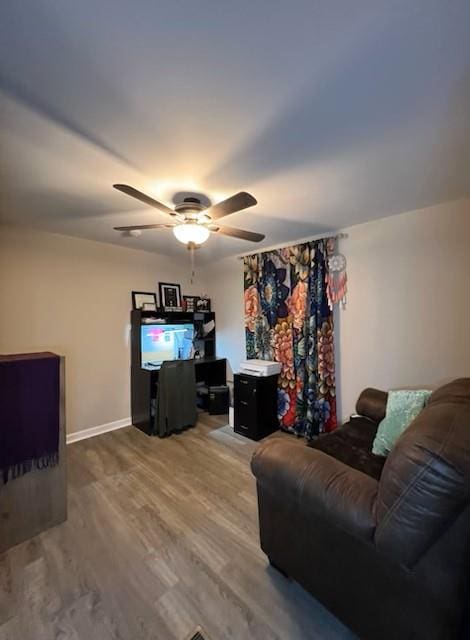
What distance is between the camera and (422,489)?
865mm

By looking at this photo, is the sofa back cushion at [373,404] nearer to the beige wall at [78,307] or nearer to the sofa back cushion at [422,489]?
the sofa back cushion at [422,489]

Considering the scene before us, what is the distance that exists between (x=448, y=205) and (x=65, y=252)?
12.4 feet

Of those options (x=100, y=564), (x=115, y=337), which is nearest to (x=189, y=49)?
(x=100, y=564)

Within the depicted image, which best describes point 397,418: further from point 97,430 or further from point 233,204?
point 97,430

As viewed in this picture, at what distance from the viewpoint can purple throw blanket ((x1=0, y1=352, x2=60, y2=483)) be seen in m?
1.65

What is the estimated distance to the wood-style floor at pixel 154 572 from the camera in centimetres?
123

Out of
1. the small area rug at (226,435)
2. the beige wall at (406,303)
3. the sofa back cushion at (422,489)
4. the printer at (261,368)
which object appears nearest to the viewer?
the sofa back cushion at (422,489)

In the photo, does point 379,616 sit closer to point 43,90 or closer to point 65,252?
point 43,90

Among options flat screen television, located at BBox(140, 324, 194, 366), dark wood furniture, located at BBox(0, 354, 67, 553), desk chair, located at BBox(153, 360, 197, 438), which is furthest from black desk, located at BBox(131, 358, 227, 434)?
dark wood furniture, located at BBox(0, 354, 67, 553)

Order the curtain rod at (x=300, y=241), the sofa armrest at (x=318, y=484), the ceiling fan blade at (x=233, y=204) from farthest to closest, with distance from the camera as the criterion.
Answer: the curtain rod at (x=300, y=241) < the ceiling fan blade at (x=233, y=204) < the sofa armrest at (x=318, y=484)

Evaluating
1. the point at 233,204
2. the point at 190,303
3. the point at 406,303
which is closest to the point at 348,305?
the point at 406,303

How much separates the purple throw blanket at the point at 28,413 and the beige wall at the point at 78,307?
122 cm

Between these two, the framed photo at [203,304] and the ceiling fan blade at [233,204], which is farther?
the framed photo at [203,304]

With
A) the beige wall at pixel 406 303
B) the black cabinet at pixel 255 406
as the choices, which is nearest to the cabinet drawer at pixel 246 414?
the black cabinet at pixel 255 406
